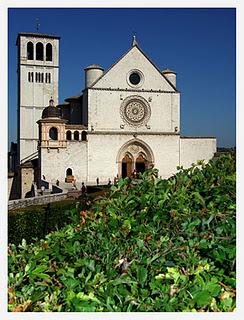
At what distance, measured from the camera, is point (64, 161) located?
67.9ft

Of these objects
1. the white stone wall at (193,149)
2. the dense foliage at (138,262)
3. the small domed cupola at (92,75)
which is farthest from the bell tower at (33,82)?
the dense foliage at (138,262)

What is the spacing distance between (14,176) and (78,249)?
66.7ft

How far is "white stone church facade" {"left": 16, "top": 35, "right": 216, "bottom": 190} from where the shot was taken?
67.1 ft

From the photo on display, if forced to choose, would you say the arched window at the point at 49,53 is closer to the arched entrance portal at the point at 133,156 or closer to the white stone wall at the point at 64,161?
the white stone wall at the point at 64,161

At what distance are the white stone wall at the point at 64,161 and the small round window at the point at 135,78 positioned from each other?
4020 mm

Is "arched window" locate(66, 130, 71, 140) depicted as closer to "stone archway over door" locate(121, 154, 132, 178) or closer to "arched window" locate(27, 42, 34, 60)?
"stone archway over door" locate(121, 154, 132, 178)

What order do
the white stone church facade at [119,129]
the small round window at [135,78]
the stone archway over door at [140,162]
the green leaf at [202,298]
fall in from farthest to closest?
the stone archway over door at [140,162] < the small round window at [135,78] < the white stone church facade at [119,129] < the green leaf at [202,298]

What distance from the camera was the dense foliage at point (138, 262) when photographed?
130 centimetres

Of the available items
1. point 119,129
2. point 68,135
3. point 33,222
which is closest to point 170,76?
point 119,129

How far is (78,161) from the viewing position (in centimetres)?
2097

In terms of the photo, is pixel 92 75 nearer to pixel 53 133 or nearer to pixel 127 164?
pixel 53 133
